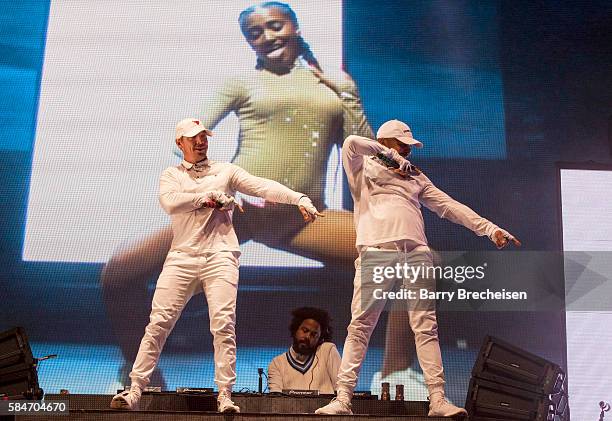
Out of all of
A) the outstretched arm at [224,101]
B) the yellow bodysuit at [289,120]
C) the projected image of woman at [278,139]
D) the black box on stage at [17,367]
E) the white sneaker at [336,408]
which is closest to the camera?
the white sneaker at [336,408]

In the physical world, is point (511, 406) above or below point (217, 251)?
below

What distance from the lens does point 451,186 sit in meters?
6.57

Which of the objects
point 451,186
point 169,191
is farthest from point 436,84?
point 169,191

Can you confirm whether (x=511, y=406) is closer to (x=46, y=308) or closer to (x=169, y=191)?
(x=169, y=191)

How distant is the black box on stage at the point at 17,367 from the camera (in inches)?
180

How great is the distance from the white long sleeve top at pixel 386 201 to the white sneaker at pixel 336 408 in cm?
93

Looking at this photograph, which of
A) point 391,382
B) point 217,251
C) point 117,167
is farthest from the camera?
point 117,167

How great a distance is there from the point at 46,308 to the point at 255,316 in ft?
5.41

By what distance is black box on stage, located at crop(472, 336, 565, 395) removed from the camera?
4625mm

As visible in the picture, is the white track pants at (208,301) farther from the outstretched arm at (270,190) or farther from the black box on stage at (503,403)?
the black box on stage at (503,403)

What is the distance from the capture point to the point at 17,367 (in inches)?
181

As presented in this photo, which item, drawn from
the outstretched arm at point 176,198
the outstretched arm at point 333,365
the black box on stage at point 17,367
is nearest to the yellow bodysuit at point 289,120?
the outstretched arm at point 333,365

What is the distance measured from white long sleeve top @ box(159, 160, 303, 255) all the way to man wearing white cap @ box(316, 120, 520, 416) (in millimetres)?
449

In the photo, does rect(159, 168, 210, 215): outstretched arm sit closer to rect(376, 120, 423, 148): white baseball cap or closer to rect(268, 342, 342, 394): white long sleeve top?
rect(376, 120, 423, 148): white baseball cap
